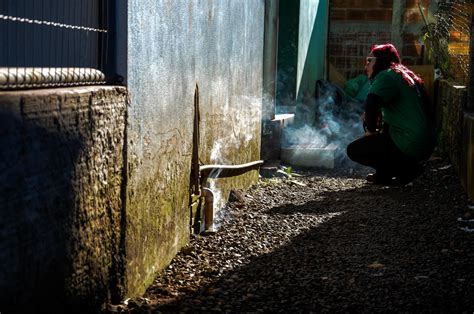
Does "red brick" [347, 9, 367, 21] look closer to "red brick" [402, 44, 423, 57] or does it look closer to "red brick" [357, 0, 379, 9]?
"red brick" [357, 0, 379, 9]

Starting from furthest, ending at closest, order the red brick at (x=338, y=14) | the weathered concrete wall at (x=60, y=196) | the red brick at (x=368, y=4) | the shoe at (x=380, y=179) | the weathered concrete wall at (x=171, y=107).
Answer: the red brick at (x=338, y=14), the red brick at (x=368, y=4), the shoe at (x=380, y=179), the weathered concrete wall at (x=171, y=107), the weathered concrete wall at (x=60, y=196)

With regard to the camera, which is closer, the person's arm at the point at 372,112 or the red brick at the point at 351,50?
the person's arm at the point at 372,112

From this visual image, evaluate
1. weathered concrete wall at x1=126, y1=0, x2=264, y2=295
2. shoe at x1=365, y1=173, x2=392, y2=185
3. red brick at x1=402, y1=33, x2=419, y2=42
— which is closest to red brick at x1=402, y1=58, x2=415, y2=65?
red brick at x1=402, y1=33, x2=419, y2=42

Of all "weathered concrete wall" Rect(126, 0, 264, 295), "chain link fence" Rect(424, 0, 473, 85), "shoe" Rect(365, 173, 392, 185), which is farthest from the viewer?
"chain link fence" Rect(424, 0, 473, 85)

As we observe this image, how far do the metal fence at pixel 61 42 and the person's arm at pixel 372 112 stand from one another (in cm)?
449

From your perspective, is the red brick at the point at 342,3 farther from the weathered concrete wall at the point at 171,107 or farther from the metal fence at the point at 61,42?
the metal fence at the point at 61,42

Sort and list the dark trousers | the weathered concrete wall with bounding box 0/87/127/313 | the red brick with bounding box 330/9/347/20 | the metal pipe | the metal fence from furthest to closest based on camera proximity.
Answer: the red brick with bounding box 330/9/347/20 → the dark trousers → the metal pipe → the metal fence → the weathered concrete wall with bounding box 0/87/127/313

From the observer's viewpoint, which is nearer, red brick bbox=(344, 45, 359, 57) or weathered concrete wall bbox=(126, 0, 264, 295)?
weathered concrete wall bbox=(126, 0, 264, 295)

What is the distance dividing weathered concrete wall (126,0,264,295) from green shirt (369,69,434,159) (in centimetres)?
162

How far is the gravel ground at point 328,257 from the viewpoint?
13.7 ft

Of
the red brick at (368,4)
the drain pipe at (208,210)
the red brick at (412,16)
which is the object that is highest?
the red brick at (368,4)

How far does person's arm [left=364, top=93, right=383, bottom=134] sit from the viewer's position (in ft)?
26.0

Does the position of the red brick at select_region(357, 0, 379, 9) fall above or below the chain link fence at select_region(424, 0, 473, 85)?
above

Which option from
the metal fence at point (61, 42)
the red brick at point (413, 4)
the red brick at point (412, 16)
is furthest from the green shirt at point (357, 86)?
the metal fence at point (61, 42)
